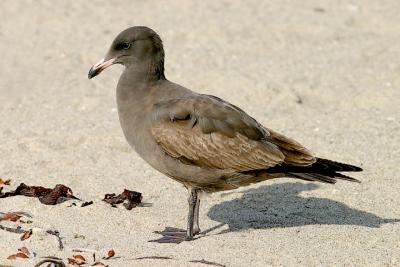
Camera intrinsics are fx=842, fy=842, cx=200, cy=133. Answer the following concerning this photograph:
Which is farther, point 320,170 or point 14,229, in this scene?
point 320,170

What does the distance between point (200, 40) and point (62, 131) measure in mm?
3426

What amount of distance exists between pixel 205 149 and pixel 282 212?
1.05m

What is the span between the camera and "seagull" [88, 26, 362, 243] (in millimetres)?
6566

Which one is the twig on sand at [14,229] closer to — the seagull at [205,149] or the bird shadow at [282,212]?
the seagull at [205,149]

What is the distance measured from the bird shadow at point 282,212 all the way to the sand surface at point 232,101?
17 mm

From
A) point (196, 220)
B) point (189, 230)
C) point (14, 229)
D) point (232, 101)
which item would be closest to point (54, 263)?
point (14, 229)

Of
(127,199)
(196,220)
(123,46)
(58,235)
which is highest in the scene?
(123,46)

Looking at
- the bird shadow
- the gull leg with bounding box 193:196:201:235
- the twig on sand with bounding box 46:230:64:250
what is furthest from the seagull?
the twig on sand with bounding box 46:230:64:250

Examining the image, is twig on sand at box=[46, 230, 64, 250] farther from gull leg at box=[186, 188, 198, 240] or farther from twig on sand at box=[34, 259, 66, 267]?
gull leg at box=[186, 188, 198, 240]

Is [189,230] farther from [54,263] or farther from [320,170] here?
[54,263]

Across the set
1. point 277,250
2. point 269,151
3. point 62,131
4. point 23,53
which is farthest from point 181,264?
point 23,53

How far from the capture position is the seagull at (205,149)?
21.5 ft

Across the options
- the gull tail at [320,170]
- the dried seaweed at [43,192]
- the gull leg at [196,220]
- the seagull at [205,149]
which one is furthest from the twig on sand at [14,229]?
the gull tail at [320,170]

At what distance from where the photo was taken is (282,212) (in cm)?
718
